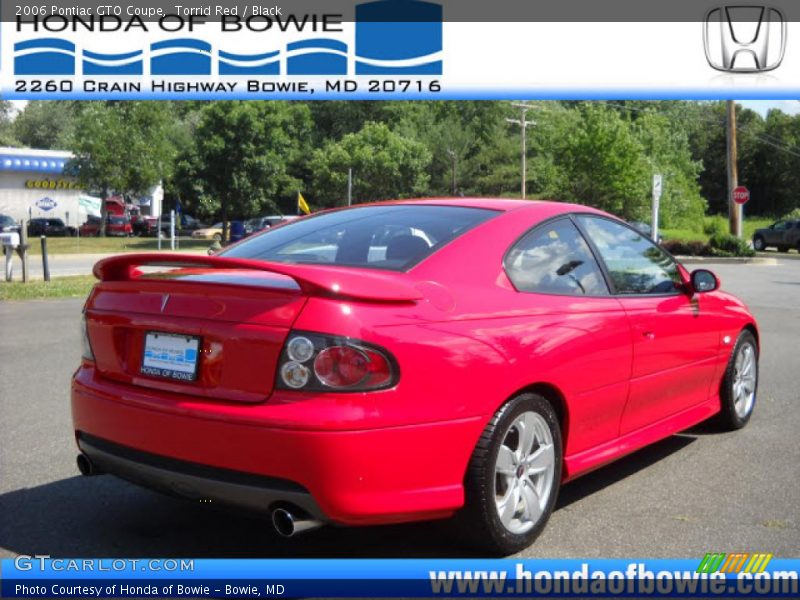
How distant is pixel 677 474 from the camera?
5129 millimetres

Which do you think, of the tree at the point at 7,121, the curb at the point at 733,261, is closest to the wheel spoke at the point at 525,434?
the curb at the point at 733,261

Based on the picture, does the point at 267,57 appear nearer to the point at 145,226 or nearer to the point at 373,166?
the point at 373,166

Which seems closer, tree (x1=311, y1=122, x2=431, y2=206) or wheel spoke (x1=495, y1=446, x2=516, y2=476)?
wheel spoke (x1=495, y1=446, x2=516, y2=476)

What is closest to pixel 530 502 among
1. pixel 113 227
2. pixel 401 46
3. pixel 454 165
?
pixel 401 46

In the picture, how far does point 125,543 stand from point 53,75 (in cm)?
1836

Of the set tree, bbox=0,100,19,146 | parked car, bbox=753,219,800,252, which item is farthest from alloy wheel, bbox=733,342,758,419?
tree, bbox=0,100,19,146

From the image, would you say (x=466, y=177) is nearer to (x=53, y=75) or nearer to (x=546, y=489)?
(x=53, y=75)

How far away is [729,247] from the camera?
30891 mm

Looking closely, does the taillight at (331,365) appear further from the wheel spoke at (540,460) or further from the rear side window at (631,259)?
the rear side window at (631,259)

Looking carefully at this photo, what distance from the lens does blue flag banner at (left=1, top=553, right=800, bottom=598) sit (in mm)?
3482

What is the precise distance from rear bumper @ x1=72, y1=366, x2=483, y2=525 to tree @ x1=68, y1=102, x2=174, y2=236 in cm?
4545

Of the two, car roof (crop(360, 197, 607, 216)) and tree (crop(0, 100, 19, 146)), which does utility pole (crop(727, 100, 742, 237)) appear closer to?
car roof (crop(360, 197, 607, 216))

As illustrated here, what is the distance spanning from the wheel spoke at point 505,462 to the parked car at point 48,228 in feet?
167

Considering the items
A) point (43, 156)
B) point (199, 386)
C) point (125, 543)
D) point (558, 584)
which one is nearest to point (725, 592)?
point (558, 584)
